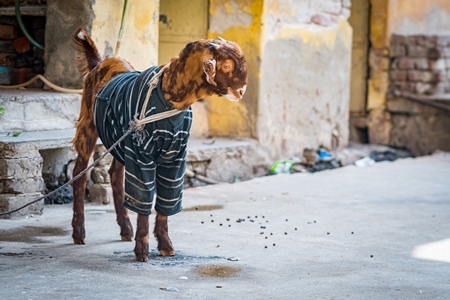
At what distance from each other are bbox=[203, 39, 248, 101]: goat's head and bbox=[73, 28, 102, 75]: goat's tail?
4.32 feet

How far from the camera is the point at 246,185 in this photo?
757 centimetres

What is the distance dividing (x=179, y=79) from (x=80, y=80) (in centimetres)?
259

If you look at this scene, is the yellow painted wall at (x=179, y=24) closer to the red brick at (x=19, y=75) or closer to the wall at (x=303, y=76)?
the wall at (x=303, y=76)

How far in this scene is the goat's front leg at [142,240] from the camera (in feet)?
14.7

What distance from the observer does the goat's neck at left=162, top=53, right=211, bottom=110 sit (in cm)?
427

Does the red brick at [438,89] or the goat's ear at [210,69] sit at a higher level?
the goat's ear at [210,69]

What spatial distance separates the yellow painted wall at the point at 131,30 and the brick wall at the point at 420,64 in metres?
4.70

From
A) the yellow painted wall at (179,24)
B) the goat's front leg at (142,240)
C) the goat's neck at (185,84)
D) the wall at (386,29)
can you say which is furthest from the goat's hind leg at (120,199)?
the wall at (386,29)

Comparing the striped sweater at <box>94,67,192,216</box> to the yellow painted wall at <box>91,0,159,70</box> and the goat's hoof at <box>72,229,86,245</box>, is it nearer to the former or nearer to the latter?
the goat's hoof at <box>72,229,86,245</box>

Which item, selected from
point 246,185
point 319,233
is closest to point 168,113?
point 319,233

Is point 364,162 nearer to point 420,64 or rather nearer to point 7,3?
point 420,64

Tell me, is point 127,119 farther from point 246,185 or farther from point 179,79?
point 246,185

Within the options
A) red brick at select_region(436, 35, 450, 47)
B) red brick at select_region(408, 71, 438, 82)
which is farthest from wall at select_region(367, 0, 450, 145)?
red brick at select_region(408, 71, 438, 82)

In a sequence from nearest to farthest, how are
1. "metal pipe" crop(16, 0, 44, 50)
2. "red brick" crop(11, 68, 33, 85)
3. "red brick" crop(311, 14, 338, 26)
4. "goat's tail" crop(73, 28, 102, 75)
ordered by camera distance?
"goat's tail" crop(73, 28, 102, 75), "metal pipe" crop(16, 0, 44, 50), "red brick" crop(11, 68, 33, 85), "red brick" crop(311, 14, 338, 26)
